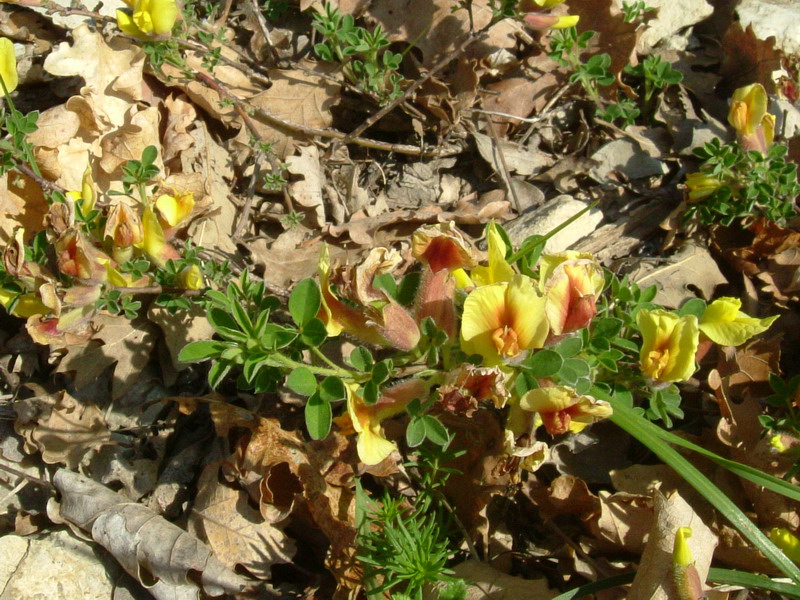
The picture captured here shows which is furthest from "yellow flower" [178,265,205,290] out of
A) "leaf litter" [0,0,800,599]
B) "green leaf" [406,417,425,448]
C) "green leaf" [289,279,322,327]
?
"green leaf" [406,417,425,448]

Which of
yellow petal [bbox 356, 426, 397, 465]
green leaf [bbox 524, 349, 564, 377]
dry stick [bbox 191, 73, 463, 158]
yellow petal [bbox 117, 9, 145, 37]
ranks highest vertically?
yellow petal [bbox 117, 9, 145, 37]

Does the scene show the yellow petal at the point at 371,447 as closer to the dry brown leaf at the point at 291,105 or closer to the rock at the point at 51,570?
the rock at the point at 51,570

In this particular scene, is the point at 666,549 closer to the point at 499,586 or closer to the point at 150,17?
the point at 499,586

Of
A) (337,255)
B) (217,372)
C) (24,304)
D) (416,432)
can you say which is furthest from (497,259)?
(24,304)

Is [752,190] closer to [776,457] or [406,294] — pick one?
[776,457]

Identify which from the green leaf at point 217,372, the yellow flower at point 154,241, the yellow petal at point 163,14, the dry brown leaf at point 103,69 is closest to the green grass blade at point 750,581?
the green leaf at point 217,372

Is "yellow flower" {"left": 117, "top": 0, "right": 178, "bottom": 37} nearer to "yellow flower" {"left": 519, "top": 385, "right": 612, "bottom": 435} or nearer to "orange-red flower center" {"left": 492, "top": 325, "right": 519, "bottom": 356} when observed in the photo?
"orange-red flower center" {"left": 492, "top": 325, "right": 519, "bottom": 356}
